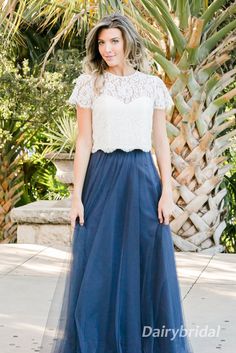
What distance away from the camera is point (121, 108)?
3.94 m

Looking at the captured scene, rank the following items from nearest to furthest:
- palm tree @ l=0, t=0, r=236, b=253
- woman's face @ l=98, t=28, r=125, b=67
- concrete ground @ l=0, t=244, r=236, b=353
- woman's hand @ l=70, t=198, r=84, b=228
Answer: woman's face @ l=98, t=28, r=125, b=67 < woman's hand @ l=70, t=198, r=84, b=228 < concrete ground @ l=0, t=244, r=236, b=353 < palm tree @ l=0, t=0, r=236, b=253

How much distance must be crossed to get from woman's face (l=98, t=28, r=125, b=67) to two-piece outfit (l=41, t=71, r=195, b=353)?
0.10 metres

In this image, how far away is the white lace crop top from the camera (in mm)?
3936

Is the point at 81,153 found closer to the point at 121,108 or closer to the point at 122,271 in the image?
the point at 121,108

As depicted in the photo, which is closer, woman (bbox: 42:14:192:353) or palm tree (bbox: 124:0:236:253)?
woman (bbox: 42:14:192:353)

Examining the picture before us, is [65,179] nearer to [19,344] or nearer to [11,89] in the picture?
[11,89]

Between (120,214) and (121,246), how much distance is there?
15 cm

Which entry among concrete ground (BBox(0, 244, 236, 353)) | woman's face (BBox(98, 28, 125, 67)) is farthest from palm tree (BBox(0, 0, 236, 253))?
woman's face (BBox(98, 28, 125, 67))

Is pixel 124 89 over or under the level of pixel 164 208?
over

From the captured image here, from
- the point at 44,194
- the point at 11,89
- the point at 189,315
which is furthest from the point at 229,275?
the point at 44,194

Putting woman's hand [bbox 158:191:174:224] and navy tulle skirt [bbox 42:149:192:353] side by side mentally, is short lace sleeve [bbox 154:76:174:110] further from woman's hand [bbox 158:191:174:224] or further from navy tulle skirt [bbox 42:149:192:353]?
woman's hand [bbox 158:191:174:224]

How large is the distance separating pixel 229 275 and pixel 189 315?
1289 mm

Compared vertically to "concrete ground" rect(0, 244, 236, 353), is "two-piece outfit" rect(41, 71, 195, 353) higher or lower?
higher

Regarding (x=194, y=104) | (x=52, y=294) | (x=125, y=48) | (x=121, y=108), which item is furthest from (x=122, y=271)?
(x=194, y=104)
